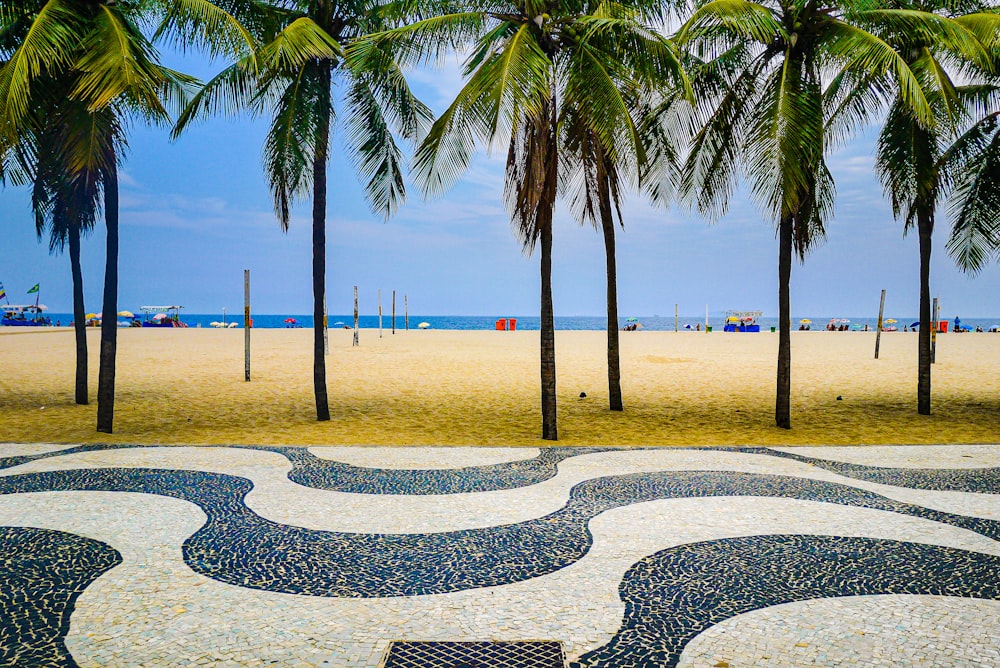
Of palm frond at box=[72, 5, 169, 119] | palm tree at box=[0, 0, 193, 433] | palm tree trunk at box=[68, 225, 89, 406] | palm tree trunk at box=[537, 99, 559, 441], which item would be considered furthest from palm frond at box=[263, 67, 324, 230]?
palm tree trunk at box=[68, 225, 89, 406]

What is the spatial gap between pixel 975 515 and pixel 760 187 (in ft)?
17.3

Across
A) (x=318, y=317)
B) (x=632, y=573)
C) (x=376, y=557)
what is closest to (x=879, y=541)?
(x=632, y=573)

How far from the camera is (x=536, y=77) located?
770 centimetres

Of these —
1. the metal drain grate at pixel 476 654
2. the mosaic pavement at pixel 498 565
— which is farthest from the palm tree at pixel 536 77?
the metal drain grate at pixel 476 654

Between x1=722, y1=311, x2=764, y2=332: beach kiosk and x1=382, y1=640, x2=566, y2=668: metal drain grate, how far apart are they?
56.3 meters

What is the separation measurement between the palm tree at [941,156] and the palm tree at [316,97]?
26.2ft

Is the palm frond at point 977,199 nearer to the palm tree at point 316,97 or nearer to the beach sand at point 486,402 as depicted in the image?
the beach sand at point 486,402

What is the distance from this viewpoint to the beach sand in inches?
393

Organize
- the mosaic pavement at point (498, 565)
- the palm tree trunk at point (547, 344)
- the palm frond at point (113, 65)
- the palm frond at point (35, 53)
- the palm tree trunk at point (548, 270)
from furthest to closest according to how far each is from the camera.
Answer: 1. the palm tree trunk at point (547, 344)
2. the palm tree trunk at point (548, 270)
3. the palm frond at point (113, 65)
4. the palm frond at point (35, 53)
5. the mosaic pavement at point (498, 565)

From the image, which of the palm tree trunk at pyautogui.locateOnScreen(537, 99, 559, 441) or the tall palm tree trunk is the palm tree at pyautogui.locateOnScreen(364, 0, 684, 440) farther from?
the tall palm tree trunk

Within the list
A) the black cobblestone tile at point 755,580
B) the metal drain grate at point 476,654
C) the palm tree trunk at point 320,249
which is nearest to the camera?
the metal drain grate at point 476,654

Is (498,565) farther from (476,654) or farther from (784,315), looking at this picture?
(784,315)

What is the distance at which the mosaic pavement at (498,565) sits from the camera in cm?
321

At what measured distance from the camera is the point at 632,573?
4191 mm
